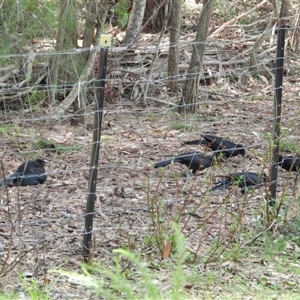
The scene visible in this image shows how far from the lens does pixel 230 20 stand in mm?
14562

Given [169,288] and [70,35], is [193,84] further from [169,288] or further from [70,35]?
[169,288]

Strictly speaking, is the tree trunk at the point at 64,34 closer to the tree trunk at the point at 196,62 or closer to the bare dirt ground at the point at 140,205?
the bare dirt ground at the point at 140,205

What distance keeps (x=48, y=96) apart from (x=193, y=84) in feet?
7.22

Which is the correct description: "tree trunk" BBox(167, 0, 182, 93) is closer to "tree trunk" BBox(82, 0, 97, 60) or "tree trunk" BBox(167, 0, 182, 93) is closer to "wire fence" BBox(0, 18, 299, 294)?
"wire fence" BBox(0, 18, 299, 294)

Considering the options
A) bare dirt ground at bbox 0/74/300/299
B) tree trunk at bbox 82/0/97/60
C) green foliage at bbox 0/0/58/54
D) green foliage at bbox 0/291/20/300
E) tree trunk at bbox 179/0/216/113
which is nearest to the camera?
green foliage at bbox 0/291/20/300

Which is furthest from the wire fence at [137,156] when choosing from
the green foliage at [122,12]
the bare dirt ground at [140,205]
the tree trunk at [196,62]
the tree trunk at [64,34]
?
the green foliage at [122,12]

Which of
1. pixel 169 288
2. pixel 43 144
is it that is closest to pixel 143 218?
pixel 169 288

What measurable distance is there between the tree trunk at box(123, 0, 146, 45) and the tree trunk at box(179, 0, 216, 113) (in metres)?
1.64

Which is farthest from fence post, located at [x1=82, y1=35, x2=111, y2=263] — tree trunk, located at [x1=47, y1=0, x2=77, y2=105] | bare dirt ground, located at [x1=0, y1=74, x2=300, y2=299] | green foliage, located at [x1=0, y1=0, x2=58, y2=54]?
green foliage, located at [x1=0, y1=0, x2=58, y2=54]

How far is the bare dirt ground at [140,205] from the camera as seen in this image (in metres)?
4.89

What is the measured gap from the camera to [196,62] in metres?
10.7

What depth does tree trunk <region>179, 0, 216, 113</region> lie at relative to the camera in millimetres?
10273

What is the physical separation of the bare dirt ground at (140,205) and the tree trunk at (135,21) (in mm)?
2001

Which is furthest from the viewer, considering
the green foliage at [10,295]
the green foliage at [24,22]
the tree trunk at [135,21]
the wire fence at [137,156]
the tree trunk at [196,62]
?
the tree trunk at [135,21]
